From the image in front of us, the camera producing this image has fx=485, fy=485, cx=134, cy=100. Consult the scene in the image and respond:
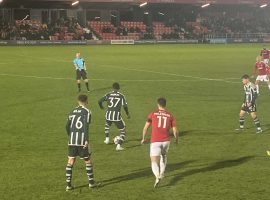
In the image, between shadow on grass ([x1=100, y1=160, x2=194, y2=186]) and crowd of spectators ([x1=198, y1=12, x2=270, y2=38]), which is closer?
shadow on grass ([x1=100, y1=160, x2=194, y2=186])

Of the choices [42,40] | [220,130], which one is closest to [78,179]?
[220,130]

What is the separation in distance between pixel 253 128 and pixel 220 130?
4.58 ft

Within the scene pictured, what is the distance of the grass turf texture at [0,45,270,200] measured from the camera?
1139cm

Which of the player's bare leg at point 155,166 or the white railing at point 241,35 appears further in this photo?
the white railing at point 241,35

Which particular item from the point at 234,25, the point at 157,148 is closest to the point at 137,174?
the point at 157,148

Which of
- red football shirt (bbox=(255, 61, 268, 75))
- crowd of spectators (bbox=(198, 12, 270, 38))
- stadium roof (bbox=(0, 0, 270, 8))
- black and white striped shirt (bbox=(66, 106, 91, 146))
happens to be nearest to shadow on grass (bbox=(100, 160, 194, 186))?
black and white striped shirt (bbox=(66, 106, 91, 146))

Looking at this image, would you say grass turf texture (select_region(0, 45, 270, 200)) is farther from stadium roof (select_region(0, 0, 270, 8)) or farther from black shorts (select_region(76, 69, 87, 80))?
stadium roof (select_region(0, 0, 270, 8))

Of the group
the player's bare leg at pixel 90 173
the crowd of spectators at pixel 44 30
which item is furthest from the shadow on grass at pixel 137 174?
the crowd of spectators at pixel 44 30

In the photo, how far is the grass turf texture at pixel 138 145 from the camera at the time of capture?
11.4 meters

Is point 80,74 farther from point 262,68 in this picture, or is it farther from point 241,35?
point 241,35

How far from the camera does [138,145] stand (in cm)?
1575

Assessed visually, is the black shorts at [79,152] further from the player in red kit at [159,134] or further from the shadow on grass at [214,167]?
the shadow on grass at [214,167]

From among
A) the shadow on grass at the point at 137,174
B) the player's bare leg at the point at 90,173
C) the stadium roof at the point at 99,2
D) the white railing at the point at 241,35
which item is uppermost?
the stadium roof at the point at 99,2

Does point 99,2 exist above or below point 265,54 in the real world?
above
